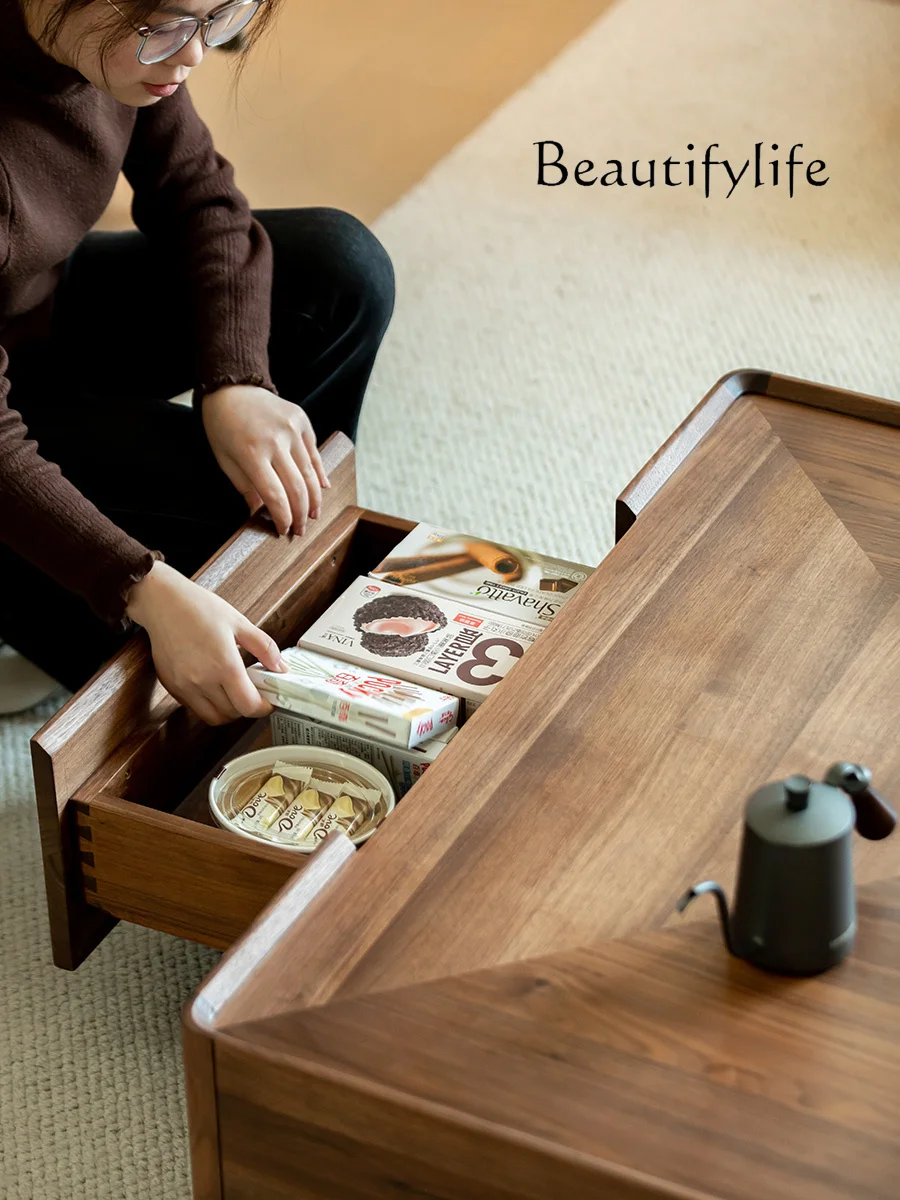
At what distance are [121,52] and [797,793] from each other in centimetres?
72

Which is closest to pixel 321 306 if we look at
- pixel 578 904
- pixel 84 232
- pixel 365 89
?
pixel 84 232

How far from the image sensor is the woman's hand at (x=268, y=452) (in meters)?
1.20

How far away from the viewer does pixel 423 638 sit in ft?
3.68

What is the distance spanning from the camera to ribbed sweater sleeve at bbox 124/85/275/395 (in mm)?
1313

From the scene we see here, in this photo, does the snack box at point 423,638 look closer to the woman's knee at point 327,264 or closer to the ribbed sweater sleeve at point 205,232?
the ribbed sweater sleeve at point 205,232

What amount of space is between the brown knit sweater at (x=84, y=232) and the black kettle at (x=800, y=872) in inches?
21.5

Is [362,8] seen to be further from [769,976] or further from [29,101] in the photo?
[769,976]

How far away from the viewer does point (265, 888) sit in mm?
943

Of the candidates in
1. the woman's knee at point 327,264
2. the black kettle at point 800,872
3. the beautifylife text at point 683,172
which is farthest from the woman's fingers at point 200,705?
the beautifylife text at point 683,172

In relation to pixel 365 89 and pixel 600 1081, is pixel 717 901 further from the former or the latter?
pixel 365 89

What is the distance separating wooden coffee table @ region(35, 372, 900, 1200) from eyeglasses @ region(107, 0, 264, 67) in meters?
0.39

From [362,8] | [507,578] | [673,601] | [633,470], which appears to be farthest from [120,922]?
[362,8]

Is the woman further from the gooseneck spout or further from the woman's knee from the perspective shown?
the gooseneck spout

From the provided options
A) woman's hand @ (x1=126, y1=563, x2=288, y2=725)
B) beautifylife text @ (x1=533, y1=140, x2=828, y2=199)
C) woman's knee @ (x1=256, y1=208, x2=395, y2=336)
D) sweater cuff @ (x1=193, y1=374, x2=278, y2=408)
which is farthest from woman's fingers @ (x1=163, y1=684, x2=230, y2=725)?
beautifylife text @ (x1=533, y1=140, x2=828, y2=199)
